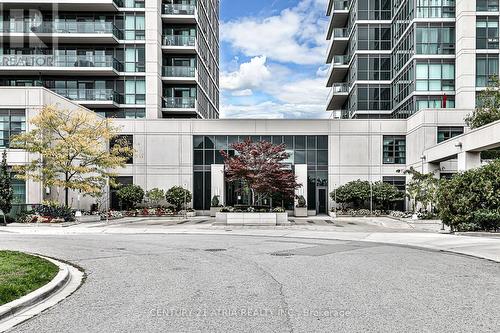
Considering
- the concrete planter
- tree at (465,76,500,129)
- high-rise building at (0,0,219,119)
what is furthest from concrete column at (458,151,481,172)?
high-rise building at (0,0,219,119)

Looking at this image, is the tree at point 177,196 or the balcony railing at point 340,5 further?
the balcony railing at point 340,5

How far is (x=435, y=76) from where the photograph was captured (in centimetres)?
4759

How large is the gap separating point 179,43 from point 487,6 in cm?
2963

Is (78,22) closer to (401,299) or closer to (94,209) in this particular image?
(94,209)

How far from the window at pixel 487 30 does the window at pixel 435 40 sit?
7.51ft

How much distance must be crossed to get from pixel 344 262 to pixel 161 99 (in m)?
43.3

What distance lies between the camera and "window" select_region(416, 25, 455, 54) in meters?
47.2

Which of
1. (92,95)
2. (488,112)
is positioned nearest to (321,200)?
(488,112)

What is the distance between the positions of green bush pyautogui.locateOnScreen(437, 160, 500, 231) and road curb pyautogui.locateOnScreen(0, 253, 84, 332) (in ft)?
58.1

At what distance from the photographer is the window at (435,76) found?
156 ft

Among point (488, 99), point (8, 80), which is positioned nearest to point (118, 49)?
point (8, 80)

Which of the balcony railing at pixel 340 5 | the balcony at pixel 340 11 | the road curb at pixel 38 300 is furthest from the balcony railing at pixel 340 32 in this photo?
the road curb at pixel 38 300

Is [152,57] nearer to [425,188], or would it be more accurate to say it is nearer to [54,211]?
[54,211]

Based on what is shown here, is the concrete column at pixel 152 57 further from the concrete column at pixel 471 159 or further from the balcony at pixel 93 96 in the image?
the concrete column at pixel 471 159
